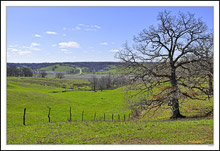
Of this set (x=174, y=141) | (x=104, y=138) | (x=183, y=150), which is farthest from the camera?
(x=104, y=138)

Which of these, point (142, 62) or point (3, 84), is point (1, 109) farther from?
point (142, 62)

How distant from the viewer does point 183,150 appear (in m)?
9.49

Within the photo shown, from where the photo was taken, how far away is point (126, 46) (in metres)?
19.5

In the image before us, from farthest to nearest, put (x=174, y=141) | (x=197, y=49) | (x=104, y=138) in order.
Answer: (x=197, y=49)
(x=104, y=138)
(x=174, y=141)

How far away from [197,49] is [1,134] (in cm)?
1768

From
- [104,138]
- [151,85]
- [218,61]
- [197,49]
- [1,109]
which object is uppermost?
[197,49]

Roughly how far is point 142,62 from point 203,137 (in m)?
10.6

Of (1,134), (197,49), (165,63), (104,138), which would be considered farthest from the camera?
(165,63)

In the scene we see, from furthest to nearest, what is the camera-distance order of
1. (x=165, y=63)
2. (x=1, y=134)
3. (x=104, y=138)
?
(x=165, y=63) < (x=104, y=138) < (x=1, y=134)

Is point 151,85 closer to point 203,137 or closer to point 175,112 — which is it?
point 175,112

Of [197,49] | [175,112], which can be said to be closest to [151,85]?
[175,112]

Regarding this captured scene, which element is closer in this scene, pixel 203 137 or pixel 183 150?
pixel 183 150

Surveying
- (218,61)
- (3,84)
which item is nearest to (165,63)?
(218,61)

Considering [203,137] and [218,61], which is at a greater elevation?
[218,61]
